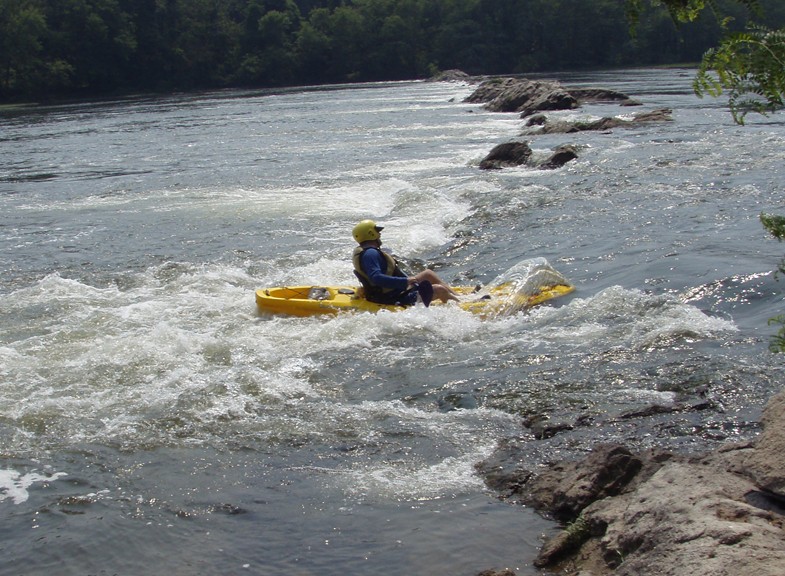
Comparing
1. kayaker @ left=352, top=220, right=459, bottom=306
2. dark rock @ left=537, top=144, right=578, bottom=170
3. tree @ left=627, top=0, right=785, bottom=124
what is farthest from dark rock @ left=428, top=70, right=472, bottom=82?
tree @ left=627, top=0, right=785, bottom=124

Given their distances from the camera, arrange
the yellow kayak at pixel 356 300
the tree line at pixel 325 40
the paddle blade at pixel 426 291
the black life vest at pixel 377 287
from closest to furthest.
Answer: the yellow kayak at pixel 356 300 < the paddle blade at pixel 426 291 < the black life vest at pixel 377 287 < the tree line at pixel 325 40

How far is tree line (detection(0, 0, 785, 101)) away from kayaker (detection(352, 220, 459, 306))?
Answer: 67486 millimetres

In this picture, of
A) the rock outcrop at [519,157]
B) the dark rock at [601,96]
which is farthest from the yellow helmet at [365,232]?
the dark rock at [601,96]

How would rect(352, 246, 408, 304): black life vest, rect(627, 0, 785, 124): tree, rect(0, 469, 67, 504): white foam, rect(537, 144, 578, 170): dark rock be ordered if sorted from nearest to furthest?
rect(627, 0, 785, 124): tree → rect(0, 469, 67, 504): white foam → rect(352, 246, 408, 304): black life vest → rect(537, 144, 578, 170): dark rock

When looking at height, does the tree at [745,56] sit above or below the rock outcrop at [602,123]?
above

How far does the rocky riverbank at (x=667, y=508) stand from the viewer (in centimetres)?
341

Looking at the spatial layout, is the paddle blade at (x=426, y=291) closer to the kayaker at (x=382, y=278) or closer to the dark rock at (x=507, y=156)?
the kayaker at (x=382, y=278)

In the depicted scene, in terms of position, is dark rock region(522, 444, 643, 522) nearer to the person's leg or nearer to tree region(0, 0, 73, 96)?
the person's leg

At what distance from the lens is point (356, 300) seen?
9.45 m

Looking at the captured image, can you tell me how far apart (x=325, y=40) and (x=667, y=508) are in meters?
87.5

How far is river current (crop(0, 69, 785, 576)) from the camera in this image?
4.85m

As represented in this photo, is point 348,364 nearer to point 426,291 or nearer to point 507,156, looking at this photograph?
point 426,291

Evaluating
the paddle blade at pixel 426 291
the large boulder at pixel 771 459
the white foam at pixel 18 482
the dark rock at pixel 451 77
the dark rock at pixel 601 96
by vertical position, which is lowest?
the dark rock at pixel 451 77

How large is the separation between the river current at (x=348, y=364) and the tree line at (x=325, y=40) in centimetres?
6226
